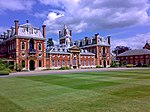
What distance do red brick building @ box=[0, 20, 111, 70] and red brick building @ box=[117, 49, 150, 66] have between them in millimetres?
11956

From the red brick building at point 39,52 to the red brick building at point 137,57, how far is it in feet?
39.2

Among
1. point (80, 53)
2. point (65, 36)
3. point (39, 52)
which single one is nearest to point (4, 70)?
point (39, 52)

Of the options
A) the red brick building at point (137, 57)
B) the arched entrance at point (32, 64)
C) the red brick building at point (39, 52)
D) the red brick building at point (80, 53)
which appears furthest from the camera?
the red brick building at point (137, 57)

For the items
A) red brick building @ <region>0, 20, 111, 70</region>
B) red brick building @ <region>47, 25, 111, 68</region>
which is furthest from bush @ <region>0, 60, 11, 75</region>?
red brick building @ <region>47, 25, 111, 68</region>

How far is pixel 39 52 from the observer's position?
192 ft

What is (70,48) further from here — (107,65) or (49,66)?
(107,65)

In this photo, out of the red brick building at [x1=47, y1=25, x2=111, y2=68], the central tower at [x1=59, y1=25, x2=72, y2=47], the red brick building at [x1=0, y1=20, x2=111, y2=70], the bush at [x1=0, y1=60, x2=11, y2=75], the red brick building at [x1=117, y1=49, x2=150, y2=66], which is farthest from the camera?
the central tower at [x1=59, y1=25, x2=72, y2=47]

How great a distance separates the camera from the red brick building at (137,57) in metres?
81.0

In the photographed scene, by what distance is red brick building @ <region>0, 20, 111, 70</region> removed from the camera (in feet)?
181

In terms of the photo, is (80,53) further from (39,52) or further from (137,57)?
(137,57)

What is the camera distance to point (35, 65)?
187 ft

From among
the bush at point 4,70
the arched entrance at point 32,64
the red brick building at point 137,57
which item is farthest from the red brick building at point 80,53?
the bush at point 4,70

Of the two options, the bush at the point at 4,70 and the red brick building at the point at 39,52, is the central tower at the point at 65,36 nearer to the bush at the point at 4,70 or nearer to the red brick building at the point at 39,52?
the red brick building at the point at 39,52

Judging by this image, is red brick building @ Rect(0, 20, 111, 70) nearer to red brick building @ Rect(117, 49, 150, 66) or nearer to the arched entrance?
the arched entrance
